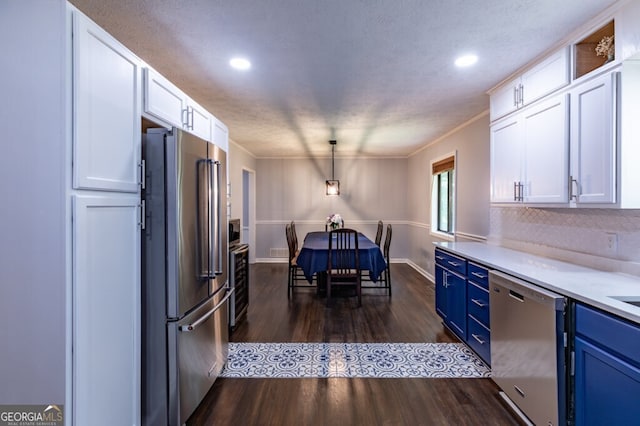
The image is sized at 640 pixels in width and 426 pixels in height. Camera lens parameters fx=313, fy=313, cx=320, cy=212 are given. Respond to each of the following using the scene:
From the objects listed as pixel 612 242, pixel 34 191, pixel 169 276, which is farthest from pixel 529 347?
pixel 34 191

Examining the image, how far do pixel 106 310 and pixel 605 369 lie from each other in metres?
2.31

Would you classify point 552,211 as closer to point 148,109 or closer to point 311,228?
point 148,109

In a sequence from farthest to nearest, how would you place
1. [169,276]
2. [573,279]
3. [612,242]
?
[612,242] < [573,279] < [169,276]

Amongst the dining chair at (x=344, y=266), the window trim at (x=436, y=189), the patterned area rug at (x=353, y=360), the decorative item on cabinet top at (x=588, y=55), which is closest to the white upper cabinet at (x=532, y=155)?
the decorative item on cabinet top at (x=588, y=55)

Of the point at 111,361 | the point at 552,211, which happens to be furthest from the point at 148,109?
the point at 552,211

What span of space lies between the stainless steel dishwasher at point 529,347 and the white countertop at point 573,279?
0.21 ft

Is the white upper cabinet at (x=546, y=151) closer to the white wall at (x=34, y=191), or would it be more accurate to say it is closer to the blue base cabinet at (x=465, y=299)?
the blue base cabinet at (x=465, y=299)

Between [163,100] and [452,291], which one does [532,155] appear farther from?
[163,100]

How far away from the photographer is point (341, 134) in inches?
200

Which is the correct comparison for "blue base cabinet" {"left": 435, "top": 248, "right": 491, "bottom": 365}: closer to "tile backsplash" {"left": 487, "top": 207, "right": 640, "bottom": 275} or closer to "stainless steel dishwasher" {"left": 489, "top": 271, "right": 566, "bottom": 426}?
"stainless steel dishwasher" {"left": 489, "top": 271, "right": 566, "bottom": 426}

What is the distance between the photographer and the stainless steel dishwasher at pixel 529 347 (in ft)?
5.51

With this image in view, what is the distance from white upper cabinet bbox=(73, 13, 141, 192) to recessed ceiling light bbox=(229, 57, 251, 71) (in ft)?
3.01

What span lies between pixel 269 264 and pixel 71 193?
6127 mm

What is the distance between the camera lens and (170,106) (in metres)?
2.04
